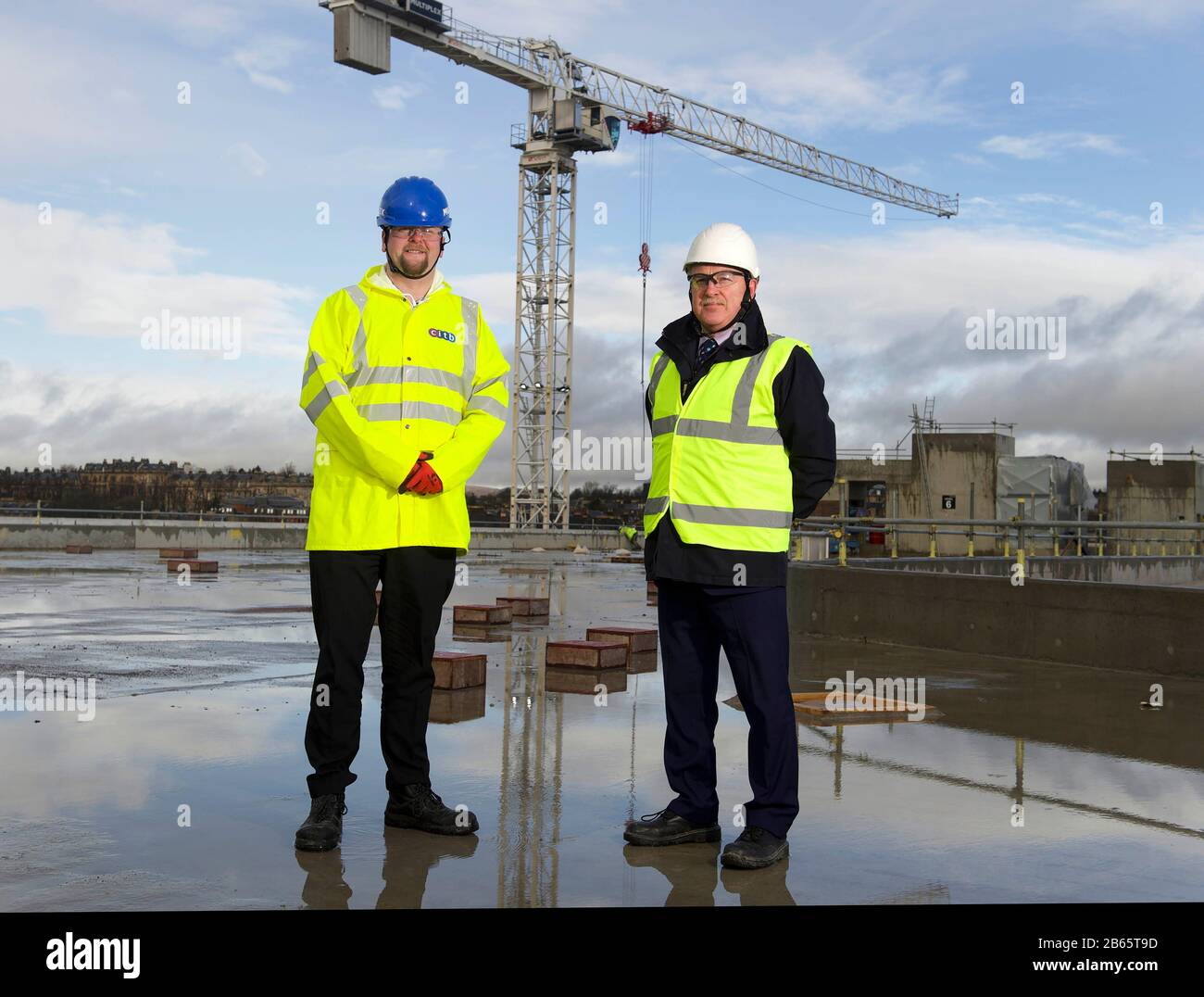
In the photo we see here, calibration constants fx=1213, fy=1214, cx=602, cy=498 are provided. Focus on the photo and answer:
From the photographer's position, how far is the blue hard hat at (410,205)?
4.79m

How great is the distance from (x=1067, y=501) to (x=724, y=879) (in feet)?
188

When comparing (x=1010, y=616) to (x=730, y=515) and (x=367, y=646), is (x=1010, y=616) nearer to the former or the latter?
(x=730, y=515)

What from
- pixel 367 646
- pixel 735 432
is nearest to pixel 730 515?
pixel 735 432

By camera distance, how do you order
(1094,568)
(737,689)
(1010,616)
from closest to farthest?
(737,689)
(1010,616)
(1094,568)

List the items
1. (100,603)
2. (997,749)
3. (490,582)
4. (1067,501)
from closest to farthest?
1. (997,749)
2. (100,603)
3. (490,582)
4. (1067,501)

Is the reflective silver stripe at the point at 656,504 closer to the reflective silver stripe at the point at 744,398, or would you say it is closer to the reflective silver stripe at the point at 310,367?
the reflective silver stripe at the point at 744,398

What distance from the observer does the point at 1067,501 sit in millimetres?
57188

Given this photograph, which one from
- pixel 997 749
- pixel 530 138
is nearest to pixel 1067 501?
A: pixel 530 138

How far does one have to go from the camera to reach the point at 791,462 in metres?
4.73

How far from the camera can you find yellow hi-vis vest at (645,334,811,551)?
4.57 metres

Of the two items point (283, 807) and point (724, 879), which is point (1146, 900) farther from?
point (283, 807)

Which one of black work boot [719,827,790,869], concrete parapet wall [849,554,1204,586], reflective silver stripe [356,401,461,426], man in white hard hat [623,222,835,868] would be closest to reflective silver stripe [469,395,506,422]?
reflective silver stripe [356,401,461,426]

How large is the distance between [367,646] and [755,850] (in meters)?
1.67

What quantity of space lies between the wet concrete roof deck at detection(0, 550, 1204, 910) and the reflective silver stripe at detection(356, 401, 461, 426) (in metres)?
1.56
